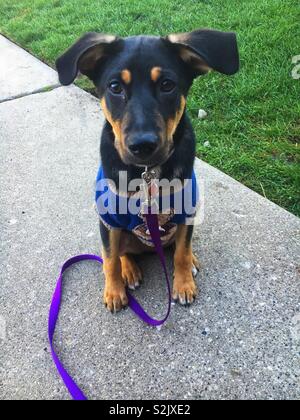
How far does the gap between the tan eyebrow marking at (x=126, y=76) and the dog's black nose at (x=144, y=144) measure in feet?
1.07

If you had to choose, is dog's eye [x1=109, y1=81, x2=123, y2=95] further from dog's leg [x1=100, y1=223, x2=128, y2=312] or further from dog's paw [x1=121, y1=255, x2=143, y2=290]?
dog's paw [x1=121, y1=255, x2=143, y2=290]

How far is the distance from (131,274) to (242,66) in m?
2.83

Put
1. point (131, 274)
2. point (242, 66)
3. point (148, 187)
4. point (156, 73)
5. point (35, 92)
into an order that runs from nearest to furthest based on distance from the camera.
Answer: point (156, 73), point (148, 187), point (131, 274), point (242, 66), point (35, 92)

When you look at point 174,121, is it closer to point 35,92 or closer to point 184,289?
point 184,289

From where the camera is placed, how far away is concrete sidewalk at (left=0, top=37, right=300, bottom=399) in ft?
7.29

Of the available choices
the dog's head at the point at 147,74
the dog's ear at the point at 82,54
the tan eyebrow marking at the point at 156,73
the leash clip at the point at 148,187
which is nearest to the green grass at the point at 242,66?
the leash clip at the point at 148,187

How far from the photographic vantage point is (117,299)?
2.56 m

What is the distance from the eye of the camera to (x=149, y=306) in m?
2.61

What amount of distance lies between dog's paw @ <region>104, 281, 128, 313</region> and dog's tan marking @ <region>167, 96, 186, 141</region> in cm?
98

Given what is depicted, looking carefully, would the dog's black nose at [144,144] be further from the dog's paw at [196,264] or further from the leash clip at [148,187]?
the dog's paw at [196,264]

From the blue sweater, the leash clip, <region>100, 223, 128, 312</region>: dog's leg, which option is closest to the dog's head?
the leash clip

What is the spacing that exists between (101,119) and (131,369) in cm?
266

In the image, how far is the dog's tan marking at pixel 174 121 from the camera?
6.88ft

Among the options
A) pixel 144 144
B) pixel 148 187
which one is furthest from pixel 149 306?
pixel 144 144
